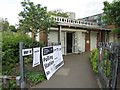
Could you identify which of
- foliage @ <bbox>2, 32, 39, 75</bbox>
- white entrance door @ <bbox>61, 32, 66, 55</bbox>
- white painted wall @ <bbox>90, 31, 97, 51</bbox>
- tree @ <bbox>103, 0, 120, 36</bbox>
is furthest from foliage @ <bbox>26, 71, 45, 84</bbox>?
white painted wall @ <bbox>90, 31, 97, 51</bbox>

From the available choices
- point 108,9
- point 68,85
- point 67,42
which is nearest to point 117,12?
point 108,9

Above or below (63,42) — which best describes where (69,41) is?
above

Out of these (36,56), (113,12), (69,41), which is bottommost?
(36,56)

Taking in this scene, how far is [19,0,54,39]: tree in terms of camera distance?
42.4 feet

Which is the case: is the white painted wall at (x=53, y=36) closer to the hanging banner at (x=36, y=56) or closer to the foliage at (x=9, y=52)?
the foliage at (x=9, y=52)

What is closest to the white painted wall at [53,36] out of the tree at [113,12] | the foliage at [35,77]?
the tree at [113,12]

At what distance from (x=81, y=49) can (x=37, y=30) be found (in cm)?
748

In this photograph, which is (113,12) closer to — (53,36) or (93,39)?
(53,36)

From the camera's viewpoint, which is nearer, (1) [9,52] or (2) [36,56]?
(2) [36,56]

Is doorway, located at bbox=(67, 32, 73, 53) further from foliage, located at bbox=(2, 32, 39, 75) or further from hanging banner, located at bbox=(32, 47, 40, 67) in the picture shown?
hanging banner, located at bbox=(32, 47, 40, 67)

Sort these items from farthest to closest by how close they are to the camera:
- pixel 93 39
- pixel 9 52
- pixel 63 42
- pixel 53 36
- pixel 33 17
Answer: pixel 93 39 → pixel 63 42 → pixel 53 36 → pixel 33 17 → pixel 9 52

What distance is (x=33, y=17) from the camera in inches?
511

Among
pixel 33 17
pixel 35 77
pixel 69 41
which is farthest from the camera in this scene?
pixel 69 41

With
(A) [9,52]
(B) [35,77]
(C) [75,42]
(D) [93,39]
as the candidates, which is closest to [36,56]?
(B) [35,77]
